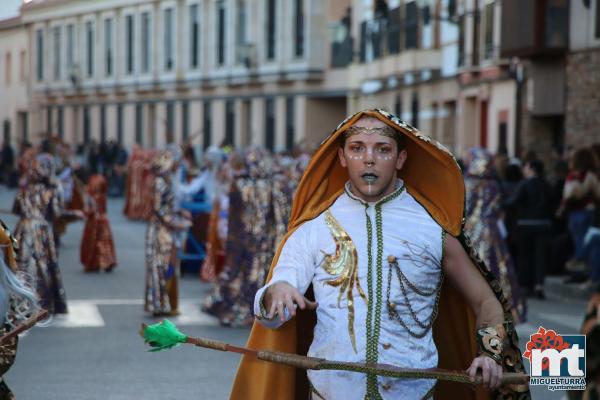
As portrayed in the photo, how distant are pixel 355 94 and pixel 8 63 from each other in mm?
34809

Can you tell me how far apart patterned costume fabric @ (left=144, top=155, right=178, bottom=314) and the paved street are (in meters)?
0.22

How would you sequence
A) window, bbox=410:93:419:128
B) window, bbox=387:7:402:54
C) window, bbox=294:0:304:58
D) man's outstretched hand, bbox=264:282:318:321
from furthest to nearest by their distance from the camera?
window, bbox=294:0:304:58, window, bbox=387:7:402:54, window, bbox=410:93:419:128, man's outstretched hand, bbox=264:282:318:321

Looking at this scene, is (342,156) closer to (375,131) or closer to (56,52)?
(375,131)

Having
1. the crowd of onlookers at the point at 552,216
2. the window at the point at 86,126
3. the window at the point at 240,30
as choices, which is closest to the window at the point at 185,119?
the window at the point at 240,30

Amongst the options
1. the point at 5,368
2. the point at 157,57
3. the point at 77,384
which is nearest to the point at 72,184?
the point at 77,384

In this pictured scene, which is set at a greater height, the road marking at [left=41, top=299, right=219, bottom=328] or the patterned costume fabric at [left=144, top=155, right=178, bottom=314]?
the patterned costume fabric at [left=144, top=155, right=178, bottom=314]

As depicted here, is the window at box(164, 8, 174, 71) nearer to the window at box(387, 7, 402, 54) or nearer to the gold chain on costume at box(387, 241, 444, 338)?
the window at box(387, 7, 402, 54)

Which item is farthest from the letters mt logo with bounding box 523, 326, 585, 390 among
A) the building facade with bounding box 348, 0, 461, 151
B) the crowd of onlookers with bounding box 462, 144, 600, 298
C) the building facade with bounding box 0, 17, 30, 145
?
the building facade with bounding box 0, 17, 30, 145

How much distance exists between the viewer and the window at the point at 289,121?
168ft

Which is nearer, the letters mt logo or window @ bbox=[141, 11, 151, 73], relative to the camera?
the letters mt logo

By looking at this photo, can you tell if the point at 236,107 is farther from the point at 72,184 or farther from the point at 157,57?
the point at 72,184

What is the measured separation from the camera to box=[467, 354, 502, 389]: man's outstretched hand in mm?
4926

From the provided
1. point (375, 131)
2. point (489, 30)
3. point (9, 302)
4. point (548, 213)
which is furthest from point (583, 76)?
point (375, 131)

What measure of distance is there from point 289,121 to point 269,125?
5.92ft
